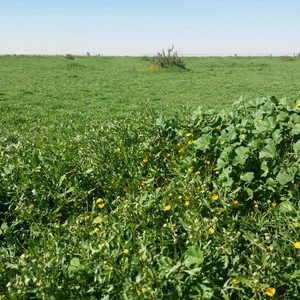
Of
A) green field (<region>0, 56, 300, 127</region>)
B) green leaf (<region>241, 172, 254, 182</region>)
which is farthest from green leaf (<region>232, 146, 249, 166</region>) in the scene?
green field (<region>0, 56, 300, 127</region>)

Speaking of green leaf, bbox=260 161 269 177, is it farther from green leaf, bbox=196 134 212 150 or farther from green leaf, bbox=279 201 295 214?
green leaf, bbox=196 134 212 150

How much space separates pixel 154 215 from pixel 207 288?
1.19 metres

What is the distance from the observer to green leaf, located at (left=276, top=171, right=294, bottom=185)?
3.73m

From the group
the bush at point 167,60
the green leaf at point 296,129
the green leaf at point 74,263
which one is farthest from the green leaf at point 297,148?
the bush at point 167,60

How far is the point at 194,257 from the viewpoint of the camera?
2.74m

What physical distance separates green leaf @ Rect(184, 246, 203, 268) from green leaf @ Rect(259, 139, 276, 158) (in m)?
1.63

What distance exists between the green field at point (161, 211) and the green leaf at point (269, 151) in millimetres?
10

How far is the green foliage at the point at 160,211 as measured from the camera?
2.70 meters

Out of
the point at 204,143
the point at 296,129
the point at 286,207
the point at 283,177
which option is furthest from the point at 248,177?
the point at 296,129

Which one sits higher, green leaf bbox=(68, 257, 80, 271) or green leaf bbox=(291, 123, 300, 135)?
green leaf bbox=(291, 123, 300, 135)

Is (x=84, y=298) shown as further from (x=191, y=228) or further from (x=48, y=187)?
(x=48, y=187)

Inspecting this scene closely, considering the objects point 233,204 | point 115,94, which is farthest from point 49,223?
point 115,94

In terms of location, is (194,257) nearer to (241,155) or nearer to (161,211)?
(161,211)

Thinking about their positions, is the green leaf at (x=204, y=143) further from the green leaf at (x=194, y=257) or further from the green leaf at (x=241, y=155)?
the green leaf at (x=194, y=257)
